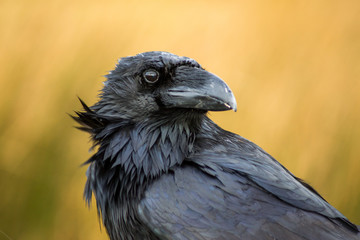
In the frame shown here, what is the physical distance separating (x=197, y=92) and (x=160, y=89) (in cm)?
28

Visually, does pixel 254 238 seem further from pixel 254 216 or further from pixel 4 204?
pixel 4 204

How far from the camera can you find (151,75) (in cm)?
308

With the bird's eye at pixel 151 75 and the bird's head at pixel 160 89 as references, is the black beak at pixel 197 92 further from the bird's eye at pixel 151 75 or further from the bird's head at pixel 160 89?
the bird's eye at pixel 151 75

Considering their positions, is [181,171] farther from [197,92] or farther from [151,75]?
[151,75]

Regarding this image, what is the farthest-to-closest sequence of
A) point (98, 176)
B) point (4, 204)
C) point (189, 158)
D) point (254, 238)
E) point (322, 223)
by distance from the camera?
point (4, 204) < point (98, 176) < point (189, 158) < point (322, 223) < point (254, 238)

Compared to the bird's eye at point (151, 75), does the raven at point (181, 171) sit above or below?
below

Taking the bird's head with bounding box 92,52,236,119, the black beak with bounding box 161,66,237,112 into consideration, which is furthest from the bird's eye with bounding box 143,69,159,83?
the black beak with bounding box 161,66,237,112

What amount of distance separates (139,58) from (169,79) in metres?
0.30

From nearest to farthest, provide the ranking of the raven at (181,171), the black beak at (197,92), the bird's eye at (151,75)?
the raven at (181,171) < the black beak at (197,92) < the bird's eye at (151,75)

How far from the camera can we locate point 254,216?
2.73 m

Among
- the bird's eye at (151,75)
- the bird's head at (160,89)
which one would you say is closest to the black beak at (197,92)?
the bird's head at (160,89)

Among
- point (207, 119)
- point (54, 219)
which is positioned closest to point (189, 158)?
point (207, 119)

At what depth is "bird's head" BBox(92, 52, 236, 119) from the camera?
2.92 m

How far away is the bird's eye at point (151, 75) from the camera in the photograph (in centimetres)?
308
